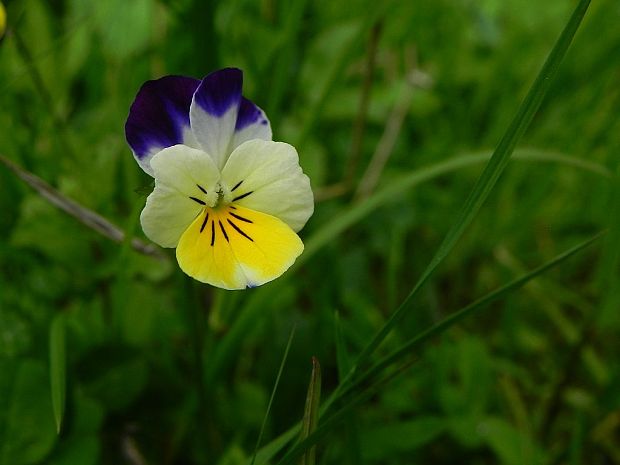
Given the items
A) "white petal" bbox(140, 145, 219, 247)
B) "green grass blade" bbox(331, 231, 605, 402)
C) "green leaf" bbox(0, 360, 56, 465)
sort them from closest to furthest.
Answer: "white petal" bbox(140, 145, 219, 247), "green grass blade" bbox(331, 231, 605, 402), "green leaf" bbox(0, 360, 56, 465)

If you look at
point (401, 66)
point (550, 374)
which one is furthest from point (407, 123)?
point (550, 374)

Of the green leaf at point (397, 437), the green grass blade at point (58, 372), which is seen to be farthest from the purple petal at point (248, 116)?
the green leaf at point (397, 437)

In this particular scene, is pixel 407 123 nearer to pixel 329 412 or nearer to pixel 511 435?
pixel 511 435

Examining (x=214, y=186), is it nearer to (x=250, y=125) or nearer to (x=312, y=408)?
(x=250, y=125)

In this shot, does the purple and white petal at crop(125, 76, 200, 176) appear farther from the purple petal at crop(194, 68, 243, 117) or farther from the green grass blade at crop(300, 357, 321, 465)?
the green grass blade at crop(300, 357, 321, 465)

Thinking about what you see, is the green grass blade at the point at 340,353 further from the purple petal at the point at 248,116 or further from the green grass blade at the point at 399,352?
the purple petal at the point at 248,116

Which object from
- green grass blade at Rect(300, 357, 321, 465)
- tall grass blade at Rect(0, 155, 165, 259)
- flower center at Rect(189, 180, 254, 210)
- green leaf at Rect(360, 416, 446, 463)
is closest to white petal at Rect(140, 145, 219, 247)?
flower center at Rect(189, 180, 254, 210)
